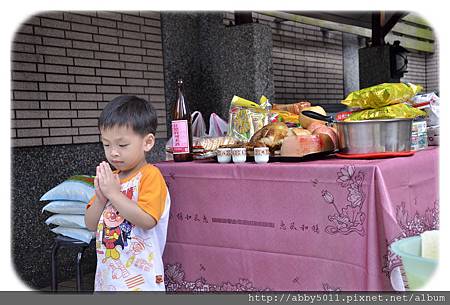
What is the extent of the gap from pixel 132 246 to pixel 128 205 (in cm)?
22

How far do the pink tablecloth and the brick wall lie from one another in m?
2.12

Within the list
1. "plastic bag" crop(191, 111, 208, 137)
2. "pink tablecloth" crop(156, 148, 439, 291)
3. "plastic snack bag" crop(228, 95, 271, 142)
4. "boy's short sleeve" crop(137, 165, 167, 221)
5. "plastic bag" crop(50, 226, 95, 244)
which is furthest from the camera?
"plastic bag" crop(191, 111, 208, 137)

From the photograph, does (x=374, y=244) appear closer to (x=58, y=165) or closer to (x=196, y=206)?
(x=196, y=206)

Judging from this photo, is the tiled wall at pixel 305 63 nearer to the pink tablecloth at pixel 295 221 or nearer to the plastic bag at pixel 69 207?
the plastic bag at pixel 69 207

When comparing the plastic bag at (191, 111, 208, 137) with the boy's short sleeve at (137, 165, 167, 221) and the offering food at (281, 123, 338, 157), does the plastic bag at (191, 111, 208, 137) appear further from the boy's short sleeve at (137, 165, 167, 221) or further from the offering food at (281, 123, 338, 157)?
the boy's short sleeve at (137, 165, 167, 221)

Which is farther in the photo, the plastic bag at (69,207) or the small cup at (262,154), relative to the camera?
the plastic bag at (69,207)

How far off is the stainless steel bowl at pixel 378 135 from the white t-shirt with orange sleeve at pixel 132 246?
920mm

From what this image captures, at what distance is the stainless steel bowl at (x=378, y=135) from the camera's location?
7.63 ft

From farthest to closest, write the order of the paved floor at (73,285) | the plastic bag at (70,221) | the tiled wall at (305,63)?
the tiled wall at (305,63), the paved floor at (73,285), the plastic bag at (70,221)

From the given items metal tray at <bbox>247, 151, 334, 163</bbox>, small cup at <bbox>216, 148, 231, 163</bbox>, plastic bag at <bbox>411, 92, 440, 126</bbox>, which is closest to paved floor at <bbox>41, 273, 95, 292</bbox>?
small cup at <bbox>216, 148, 231, 163</bbox>

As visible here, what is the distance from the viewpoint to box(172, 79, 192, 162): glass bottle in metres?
2.89

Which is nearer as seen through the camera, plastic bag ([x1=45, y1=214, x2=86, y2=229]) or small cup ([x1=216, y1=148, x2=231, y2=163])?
small cup ([x1=216, y1=148, x2=231, y2=163])

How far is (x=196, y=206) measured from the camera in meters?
2.66

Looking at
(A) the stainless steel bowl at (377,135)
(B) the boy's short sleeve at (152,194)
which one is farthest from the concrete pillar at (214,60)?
(B) the boy's short sleeve at (152,194)
